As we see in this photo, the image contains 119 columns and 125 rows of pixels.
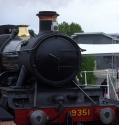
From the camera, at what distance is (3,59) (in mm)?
13391

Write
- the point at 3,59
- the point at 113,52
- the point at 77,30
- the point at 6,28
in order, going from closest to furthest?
1. the point at 3,59
2. the point at 6,28
3. the point at 113,52
4. the point at 77,30

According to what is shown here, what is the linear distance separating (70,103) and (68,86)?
1.49 ft

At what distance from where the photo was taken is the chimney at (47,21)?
38.1 ft

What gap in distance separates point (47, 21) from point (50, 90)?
1538 millimetres

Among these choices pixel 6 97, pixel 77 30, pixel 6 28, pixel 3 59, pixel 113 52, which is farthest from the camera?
pixel 77 30

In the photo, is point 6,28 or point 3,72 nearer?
point 3,72

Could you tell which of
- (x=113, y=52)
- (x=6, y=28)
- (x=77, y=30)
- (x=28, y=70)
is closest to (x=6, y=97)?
(x=28, y=70)

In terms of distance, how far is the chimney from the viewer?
457 inches

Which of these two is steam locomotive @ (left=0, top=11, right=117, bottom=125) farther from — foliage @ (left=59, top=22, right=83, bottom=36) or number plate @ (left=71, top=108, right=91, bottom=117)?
foliage @ (left=59, top=22, right=83, bottom=36)

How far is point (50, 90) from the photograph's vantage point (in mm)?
11594

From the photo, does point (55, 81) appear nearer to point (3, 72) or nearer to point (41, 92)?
point (41, 92)

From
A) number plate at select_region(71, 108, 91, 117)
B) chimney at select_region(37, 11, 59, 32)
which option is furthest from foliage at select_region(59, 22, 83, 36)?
number plate at select_region(71, 108, 91, 117)

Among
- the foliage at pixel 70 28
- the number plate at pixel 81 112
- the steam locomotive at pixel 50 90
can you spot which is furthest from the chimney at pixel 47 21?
the foliage at pixel 70 28

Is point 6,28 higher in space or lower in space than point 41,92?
higher
